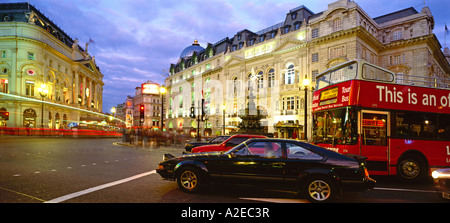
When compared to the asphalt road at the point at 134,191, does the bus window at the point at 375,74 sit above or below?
above

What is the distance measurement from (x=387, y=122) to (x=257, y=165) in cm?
562

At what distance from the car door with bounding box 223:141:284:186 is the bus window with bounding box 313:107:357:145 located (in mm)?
3446

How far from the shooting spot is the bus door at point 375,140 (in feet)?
25.9

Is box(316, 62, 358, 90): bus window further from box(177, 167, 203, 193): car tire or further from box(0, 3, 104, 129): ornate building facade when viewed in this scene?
box(0, 3, 104, 129): ornate building facade

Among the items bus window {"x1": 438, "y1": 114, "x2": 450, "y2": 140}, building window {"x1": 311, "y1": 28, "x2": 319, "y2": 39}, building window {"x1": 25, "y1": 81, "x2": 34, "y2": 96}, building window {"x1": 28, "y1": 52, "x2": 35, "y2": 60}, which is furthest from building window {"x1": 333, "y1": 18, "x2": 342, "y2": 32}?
building window {"x1": 25, "y1": 81, "x2": 34, "y2": 96}

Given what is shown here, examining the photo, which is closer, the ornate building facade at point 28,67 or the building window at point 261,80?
the ornate building facade at point 28,67

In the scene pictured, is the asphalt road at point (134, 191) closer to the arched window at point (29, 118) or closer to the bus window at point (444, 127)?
the bus window at point (444, 127)

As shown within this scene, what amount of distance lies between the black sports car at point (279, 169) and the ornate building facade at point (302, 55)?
2299 cm

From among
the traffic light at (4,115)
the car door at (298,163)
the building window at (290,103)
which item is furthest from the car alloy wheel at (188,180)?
the traffic light at (4,115)

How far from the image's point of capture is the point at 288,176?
5402 mm

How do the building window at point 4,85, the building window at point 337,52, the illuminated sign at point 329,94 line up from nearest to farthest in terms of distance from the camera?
the illuminated sign at point 329,94, the building window at point 337,52, the building window at point 4,85

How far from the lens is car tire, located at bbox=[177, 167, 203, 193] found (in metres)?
5.84
